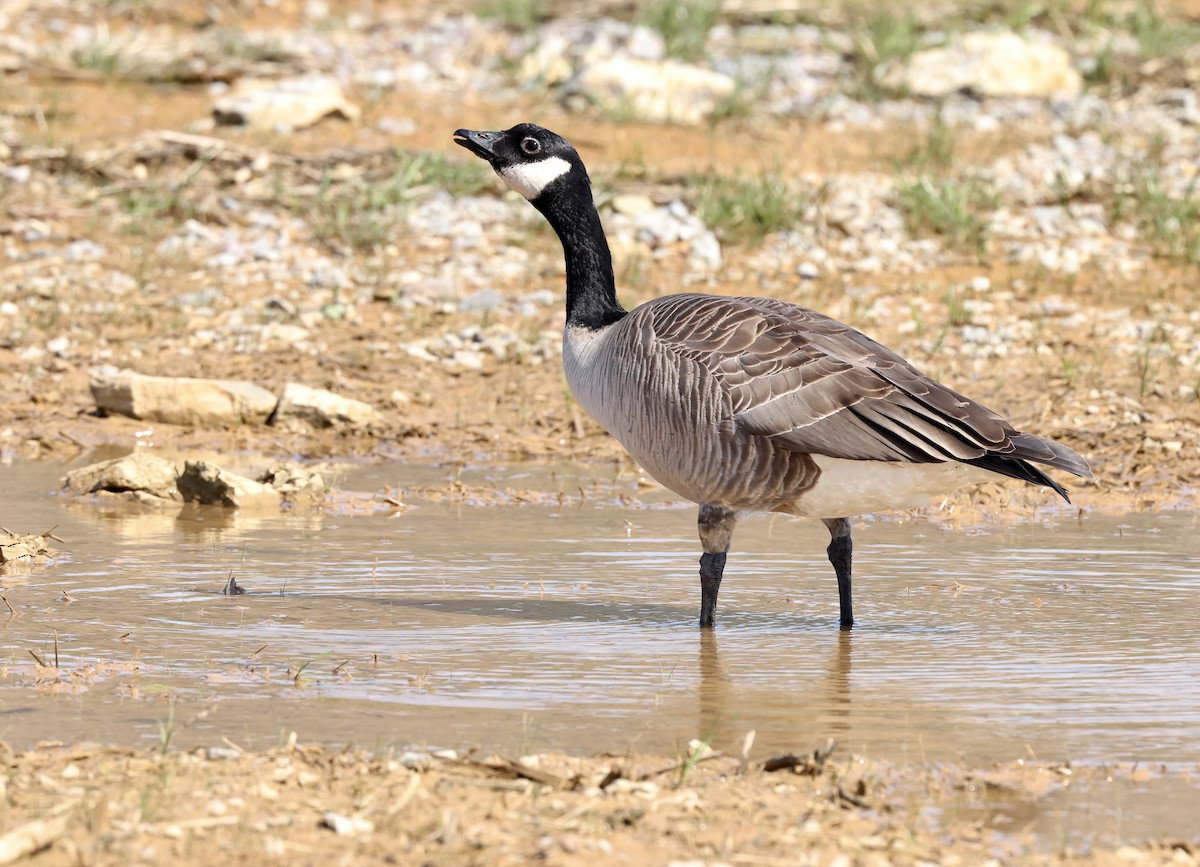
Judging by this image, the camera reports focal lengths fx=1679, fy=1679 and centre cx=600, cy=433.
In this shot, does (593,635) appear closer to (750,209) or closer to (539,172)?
(539,172)

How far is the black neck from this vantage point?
21.9ft

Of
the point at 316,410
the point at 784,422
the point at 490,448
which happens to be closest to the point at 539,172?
Answer: the point at 784,422

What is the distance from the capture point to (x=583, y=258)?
679cm

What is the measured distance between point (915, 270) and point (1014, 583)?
5163 millimetres

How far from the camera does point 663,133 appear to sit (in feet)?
44.7

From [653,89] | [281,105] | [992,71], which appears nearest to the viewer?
[281,105]

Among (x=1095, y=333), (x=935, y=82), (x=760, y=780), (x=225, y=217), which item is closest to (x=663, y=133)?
(x=935, y=82)

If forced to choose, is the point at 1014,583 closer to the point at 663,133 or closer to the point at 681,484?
the point at 681,484

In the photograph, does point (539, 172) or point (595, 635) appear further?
point (539, 172)

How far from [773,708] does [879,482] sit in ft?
3.82

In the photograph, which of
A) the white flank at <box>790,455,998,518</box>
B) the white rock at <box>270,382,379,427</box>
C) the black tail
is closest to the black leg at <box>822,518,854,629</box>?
the white flank at <box>790,455,998,518</box>

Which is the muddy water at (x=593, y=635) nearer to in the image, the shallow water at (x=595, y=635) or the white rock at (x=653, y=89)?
the shallow water at (x=595, y=635)

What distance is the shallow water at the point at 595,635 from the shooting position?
14.4 ft

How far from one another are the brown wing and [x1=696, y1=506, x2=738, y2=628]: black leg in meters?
0.42
